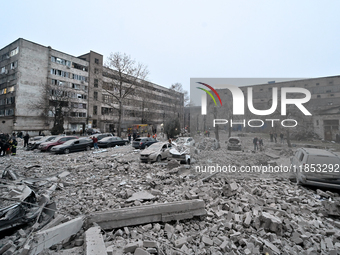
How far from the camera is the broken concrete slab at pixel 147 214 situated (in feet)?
14.1

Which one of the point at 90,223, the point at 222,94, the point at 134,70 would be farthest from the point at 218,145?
the point at 134,70

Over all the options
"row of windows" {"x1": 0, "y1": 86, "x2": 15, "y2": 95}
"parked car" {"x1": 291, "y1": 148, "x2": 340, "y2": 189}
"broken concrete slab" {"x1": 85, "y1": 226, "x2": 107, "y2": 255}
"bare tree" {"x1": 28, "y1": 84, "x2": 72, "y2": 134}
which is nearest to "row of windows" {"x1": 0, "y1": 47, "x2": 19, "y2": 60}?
"row of windows" {"x1": 0, "y1": 86, "x2": 15, "y2": 95}

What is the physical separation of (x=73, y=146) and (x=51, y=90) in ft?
87.8

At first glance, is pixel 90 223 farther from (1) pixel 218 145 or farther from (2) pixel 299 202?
(1) pixel 218 145

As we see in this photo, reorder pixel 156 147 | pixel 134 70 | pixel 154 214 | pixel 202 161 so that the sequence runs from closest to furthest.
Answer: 1. pixel 154 214
2. pixel 202 161
3. pixel 156 147
4. pixel 134 70

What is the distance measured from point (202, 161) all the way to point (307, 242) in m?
6.32

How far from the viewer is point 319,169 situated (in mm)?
6809

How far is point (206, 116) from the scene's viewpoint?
30.5ft

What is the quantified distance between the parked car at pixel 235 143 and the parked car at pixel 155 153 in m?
4.64

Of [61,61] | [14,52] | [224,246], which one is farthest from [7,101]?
[224,246]

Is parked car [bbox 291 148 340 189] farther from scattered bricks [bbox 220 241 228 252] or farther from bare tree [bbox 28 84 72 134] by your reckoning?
bare tree [bbox 28 84 72 134]

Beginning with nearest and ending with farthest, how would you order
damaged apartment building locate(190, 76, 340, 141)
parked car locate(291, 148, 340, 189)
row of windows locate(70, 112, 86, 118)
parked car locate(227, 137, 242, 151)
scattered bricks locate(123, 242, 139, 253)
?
scattered bricks locate(123, 242, 139, 253) → parked car locate(291, 148, 340, 189) → damaged apartment building locate(190, 76, 340, 141) → parked car locate(227, 137, 242, 151) → row of windows locate(70, 112, 86, 118)

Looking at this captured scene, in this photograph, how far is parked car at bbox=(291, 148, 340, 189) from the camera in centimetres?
662

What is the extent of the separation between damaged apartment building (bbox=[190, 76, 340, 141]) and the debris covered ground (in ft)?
5.24
